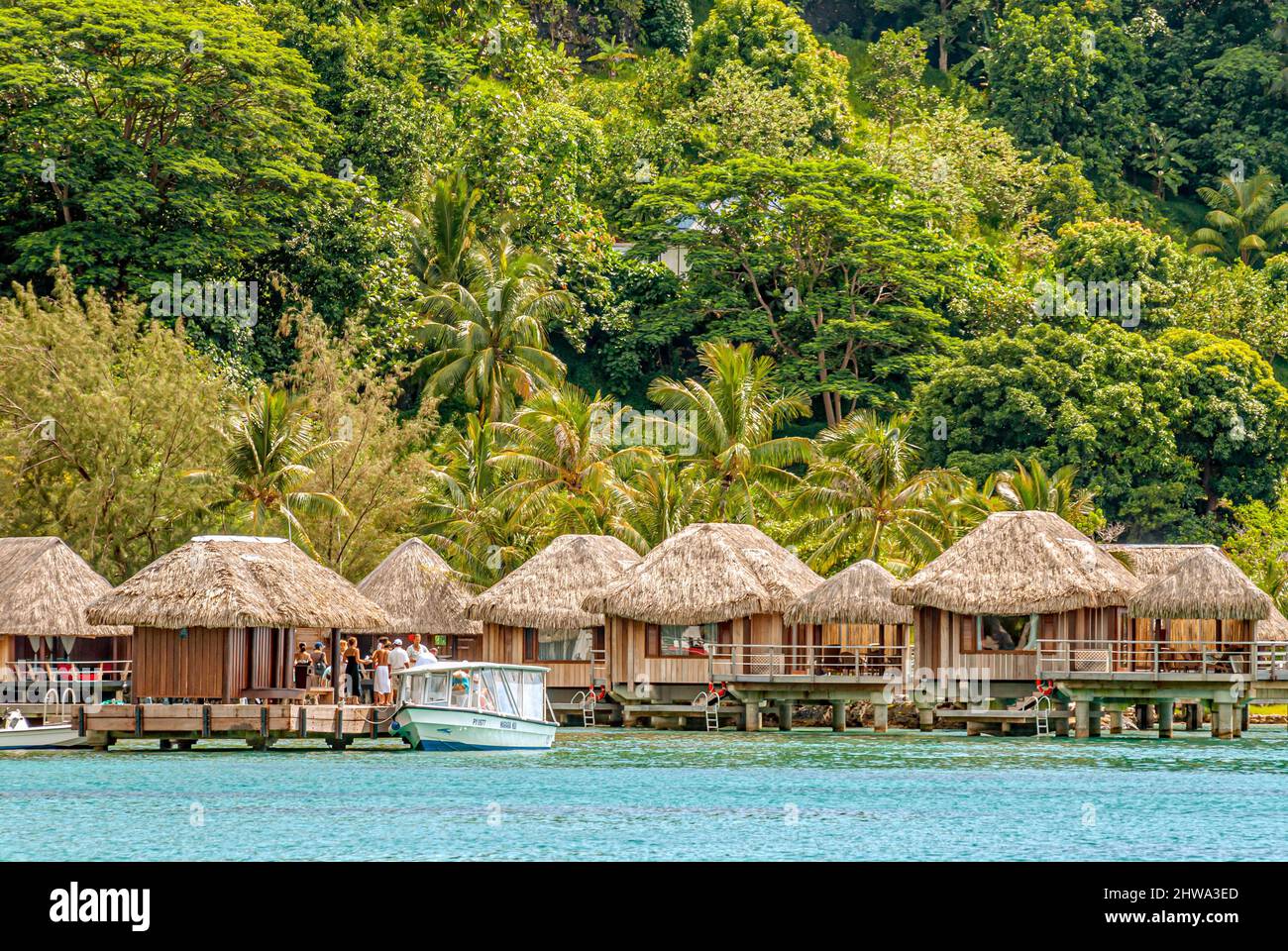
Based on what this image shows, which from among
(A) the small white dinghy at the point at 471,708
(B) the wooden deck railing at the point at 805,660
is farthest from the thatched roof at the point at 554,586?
(A) the small white dinghy at the point at 471,708

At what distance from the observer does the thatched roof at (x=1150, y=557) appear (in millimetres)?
44031

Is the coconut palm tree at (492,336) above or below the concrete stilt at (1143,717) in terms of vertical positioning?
above

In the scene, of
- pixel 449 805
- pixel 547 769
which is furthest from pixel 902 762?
pixel 449 805

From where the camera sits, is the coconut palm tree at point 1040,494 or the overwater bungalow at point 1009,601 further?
the coconut palm tree at point 1040,494

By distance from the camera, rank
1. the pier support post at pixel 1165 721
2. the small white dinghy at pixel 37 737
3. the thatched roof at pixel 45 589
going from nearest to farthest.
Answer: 1. the small white dinghy at pixel 37 737
2. the thatched roof at pixel 45 589
3. the pier support post at pixel 1165 721

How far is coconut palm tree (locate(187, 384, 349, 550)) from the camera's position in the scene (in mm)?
44750

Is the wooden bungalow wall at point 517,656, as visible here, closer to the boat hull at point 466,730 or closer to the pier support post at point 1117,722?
the boat hull at point 466,730

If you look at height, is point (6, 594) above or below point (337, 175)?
below

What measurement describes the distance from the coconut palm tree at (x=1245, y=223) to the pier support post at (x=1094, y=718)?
124 ft

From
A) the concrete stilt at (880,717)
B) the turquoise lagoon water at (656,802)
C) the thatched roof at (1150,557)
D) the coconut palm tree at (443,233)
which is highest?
the coconut palm tree at (443,233)

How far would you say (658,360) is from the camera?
6462 centimetres

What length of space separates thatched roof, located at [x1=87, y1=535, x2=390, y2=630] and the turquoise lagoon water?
237 cm
